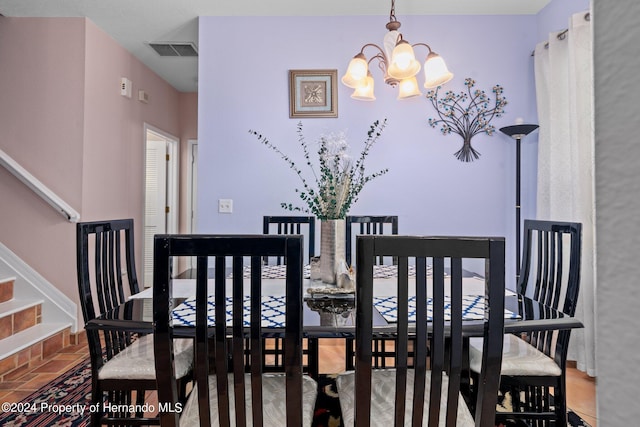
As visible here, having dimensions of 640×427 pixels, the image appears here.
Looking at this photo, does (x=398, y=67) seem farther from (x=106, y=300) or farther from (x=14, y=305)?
(x=14, y=305)

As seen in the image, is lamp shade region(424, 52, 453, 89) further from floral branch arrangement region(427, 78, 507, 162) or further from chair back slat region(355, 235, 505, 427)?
chair back slat region(355, 235, 505, 427)

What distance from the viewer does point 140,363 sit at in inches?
56.1

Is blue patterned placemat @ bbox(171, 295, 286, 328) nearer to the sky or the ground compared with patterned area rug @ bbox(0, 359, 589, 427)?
nearer to the sky

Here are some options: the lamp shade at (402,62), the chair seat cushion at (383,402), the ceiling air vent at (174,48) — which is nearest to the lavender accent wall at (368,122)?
the ceiling air vent at (174,48)

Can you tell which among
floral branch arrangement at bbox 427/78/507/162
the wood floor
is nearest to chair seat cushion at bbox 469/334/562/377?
the wood floor

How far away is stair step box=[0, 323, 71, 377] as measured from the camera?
2.36 m

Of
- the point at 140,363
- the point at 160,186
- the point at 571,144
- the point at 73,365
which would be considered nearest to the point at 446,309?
the point at 140,363

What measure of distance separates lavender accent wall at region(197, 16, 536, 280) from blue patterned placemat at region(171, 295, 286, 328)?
1696 millimetres

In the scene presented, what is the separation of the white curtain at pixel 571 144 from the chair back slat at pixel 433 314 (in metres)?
1.70

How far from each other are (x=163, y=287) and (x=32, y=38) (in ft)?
11.0

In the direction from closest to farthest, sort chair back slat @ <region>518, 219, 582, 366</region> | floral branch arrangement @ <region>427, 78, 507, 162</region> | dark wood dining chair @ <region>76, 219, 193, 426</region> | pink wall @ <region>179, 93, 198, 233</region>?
dark wood dining chair @ <region>76, 219, 193, 426</region> < chair back slat @ <region>518, 219, 582, 366</region> < floral branch arrangement @ <region>427, 78, 507, 162</region> < pink wall @ <region>179, 93, 198, 233</region>

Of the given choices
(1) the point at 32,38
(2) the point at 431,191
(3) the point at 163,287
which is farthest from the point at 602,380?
(1) the point at 32,38

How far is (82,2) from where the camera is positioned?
284 centimetres

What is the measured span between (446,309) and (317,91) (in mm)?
2225
